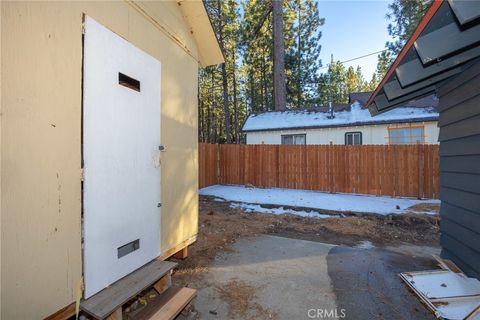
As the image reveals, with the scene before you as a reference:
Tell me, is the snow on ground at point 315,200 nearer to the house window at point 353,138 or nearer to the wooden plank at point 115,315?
the house window at point 353,138

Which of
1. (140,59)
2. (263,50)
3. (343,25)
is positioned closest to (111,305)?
(140,59)

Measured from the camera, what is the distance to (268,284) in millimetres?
3131

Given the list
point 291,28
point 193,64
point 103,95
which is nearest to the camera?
point 103,95

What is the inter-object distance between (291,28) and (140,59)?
21800 mm

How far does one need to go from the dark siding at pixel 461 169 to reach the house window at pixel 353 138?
8.42 metres

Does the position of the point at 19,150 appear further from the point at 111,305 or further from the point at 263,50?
the point at 263,50

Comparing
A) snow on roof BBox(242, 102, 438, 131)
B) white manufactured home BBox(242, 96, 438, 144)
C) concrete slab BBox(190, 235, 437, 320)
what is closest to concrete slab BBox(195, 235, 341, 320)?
concrete slab BBox(190, 235, 437, 320)

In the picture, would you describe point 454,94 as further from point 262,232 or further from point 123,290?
point 123,290

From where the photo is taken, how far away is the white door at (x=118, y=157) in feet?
6.81

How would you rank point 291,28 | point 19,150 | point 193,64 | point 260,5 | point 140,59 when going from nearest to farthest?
point 19,150, point 140,59, point 193,64, point 260,5, point 291,28

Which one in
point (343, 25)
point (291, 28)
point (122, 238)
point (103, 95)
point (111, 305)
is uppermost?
point (291, 28)

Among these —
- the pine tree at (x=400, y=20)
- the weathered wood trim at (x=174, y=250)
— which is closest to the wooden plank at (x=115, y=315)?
the weathered wood trim at (x=174, y=250)

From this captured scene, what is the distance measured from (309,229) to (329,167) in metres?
4.49

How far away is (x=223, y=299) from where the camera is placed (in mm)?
2814
